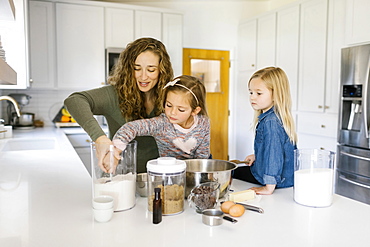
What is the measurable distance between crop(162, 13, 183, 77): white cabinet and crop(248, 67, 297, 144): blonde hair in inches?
109

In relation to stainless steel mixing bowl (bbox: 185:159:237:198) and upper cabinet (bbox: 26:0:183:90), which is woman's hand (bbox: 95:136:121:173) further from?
upper cabinet (bbox: 26:0:183:90)

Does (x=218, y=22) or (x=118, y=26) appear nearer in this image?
(x=118, y=26)

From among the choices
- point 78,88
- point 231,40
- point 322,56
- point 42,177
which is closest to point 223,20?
point 231,40

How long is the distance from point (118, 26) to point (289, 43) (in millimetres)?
2040

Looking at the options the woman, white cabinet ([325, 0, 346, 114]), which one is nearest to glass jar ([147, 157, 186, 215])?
the woman

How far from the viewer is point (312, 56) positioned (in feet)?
11.9

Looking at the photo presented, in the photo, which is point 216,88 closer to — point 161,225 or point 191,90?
point 191,90

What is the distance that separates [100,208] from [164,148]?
2.02ft

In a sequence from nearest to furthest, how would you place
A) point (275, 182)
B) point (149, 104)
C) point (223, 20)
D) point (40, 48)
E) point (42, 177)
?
point (275, 182) → point (42, 177) → point (149, 104) → point (40, 48) → point (223, 20)

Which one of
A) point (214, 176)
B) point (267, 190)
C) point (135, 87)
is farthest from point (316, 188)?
point (135, 87)

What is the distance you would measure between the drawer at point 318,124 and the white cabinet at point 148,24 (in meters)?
2.00

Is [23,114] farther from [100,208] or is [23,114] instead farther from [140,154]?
[100,208]

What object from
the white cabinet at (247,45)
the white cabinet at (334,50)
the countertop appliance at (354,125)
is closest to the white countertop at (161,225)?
the countertop appliance at (354,125)

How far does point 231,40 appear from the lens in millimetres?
4973
